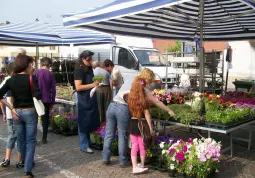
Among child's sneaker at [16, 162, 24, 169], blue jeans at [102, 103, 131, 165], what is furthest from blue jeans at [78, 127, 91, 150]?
child's sneaker at [16, 162, 24, 169]

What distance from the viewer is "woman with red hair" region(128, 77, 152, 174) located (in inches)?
166

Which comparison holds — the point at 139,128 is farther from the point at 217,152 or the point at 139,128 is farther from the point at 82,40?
the point at 82,40

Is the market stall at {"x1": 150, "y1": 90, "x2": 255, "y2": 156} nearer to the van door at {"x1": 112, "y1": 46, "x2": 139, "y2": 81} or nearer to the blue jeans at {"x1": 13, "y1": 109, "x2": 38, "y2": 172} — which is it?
the blue jeans at {"x1": 13, "y1": 109, "x2": 38, "y2": 172}

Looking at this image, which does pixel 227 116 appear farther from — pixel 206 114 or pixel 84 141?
pixel 84 141

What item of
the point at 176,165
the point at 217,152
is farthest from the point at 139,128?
the point at 217,152

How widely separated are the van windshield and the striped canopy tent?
246 cm

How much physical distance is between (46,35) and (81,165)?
5.44 meters

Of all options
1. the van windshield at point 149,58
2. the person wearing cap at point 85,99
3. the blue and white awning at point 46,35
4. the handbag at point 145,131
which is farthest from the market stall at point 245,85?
the handbag at point 145,131

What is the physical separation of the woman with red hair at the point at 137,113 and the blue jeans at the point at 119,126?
130mm

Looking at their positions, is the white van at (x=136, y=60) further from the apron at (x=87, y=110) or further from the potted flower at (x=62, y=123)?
the apron at (x=87, y=110)

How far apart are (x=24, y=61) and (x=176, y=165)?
2.60 metres

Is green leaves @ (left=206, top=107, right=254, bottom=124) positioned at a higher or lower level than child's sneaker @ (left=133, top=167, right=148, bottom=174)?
higher

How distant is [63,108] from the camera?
794cm

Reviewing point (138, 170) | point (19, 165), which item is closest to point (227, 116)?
point (138, 170)
